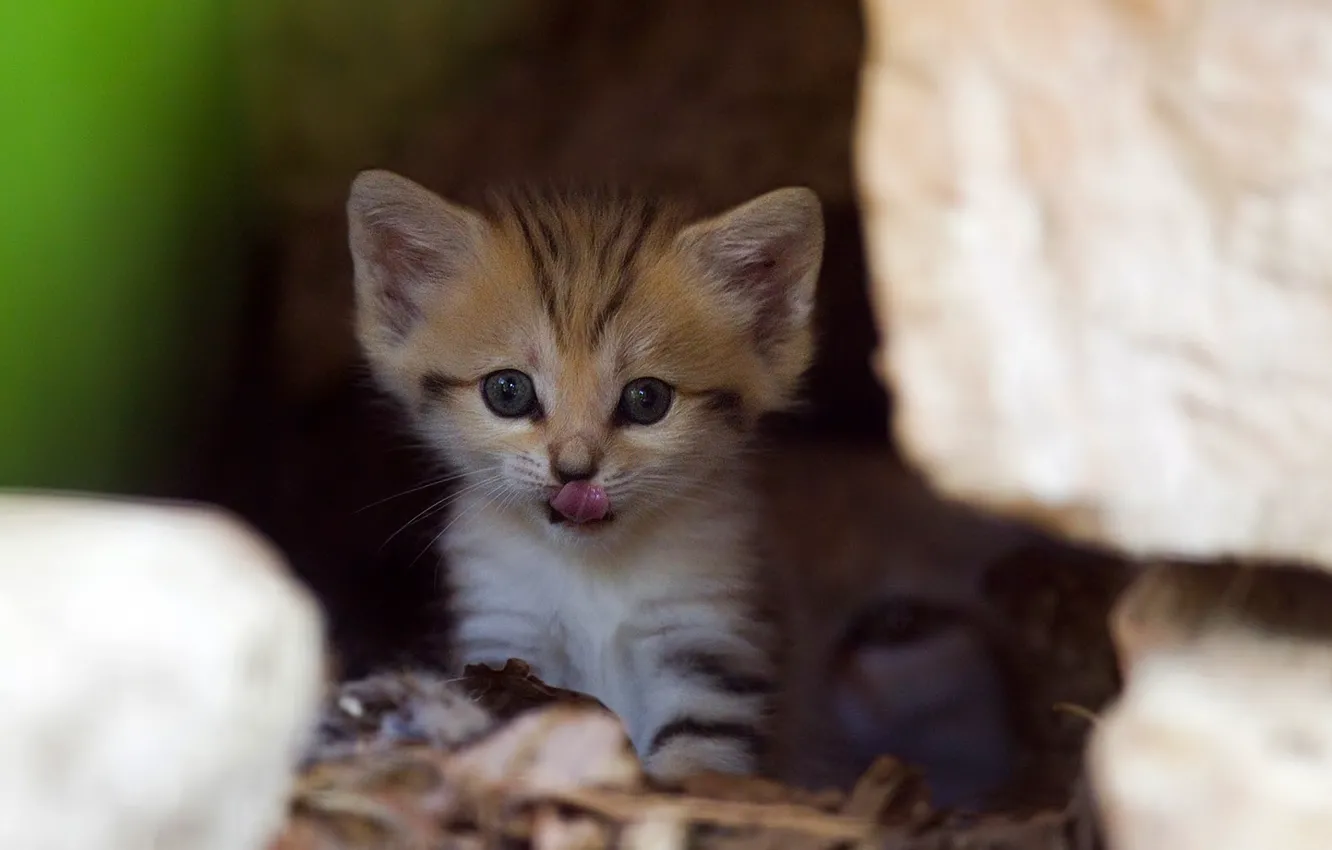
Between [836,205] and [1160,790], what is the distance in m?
2.20

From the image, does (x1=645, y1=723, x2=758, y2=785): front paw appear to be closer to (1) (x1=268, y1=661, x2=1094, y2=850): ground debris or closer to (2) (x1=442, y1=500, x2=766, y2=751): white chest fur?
Answer: (2) (x1=442, y1=500, x2=766, y2=751): white chest fur

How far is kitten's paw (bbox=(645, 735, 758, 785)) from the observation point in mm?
1914

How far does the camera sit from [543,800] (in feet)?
4.16

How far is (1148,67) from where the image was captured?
106 centimetres

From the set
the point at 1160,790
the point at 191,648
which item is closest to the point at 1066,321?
the point at 1160,790

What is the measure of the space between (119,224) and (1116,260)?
1.12m

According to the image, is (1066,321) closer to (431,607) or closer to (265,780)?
(265,780)

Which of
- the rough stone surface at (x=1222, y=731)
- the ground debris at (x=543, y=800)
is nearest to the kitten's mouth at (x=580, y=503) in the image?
the ground debris at (x=543, y=800)

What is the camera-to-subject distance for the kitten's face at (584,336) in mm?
1982

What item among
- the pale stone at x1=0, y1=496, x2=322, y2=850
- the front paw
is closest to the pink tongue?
the front paw

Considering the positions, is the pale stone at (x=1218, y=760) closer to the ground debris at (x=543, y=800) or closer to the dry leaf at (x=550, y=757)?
the ground debris at (x=543, y=800)

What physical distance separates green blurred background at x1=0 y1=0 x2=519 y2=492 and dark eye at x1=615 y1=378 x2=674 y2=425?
69 centimetres

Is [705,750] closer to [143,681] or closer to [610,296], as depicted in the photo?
[610,296]

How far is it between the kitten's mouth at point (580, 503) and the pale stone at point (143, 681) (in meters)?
0.74
